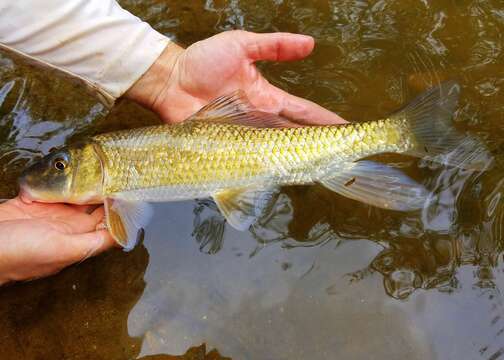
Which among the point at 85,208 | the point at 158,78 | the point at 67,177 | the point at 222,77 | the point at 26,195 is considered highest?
the point at 222,77

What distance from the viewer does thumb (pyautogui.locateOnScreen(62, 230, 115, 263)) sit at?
2521mm

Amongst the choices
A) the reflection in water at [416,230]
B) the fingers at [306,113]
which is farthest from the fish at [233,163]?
the fingers at [306,113]

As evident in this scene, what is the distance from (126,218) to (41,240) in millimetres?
518

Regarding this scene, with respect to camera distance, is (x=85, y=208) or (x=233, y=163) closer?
(x=233, y=163)

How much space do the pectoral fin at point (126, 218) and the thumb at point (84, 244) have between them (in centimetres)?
6

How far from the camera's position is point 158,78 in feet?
11.3

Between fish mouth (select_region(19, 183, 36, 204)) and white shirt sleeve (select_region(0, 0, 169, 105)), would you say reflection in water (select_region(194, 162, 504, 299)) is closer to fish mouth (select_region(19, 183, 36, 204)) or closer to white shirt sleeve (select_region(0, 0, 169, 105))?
fish mouth (select_region(19, 183, 36, 204))

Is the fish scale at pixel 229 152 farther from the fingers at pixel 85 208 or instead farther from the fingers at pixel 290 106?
the fingers at pixel 290 106

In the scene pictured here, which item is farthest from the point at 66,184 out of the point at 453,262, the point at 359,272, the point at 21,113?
the point at 453,262

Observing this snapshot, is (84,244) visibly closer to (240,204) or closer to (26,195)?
(26,195)

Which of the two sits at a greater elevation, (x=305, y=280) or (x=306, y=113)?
(x=306, y=113)

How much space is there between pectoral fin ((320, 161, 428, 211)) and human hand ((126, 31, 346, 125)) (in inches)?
21.0

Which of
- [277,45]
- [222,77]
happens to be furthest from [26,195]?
[277,45]

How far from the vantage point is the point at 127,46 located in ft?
10.9
